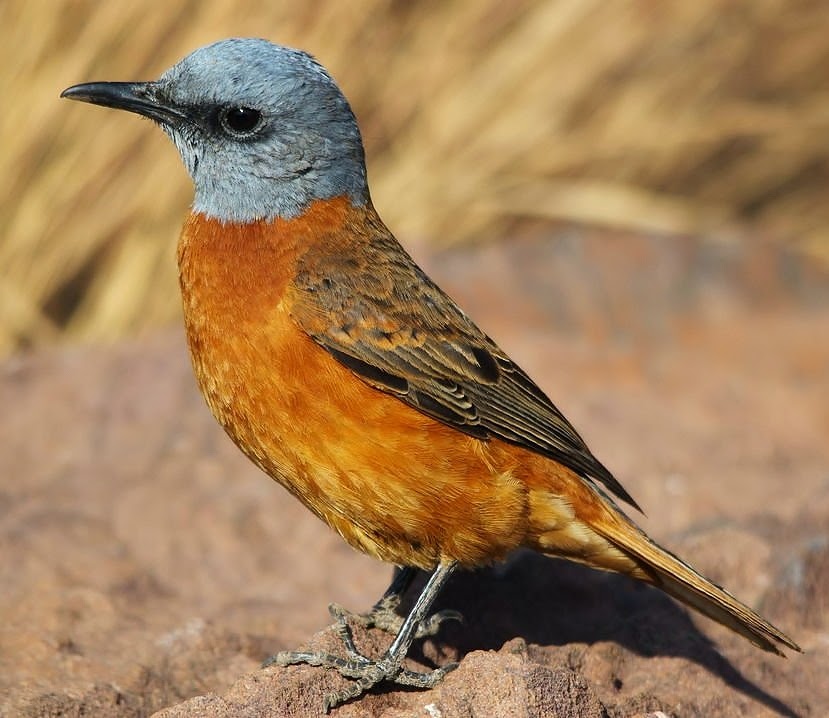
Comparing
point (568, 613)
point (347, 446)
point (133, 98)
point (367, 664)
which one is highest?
point (133, 98)

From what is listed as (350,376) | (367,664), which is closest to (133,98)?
(350,376)

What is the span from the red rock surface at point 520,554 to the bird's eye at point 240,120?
187 centimetres

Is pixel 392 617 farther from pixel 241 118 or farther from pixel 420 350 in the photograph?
pixel 241 118

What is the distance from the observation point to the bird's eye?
4.59 m

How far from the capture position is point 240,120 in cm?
461

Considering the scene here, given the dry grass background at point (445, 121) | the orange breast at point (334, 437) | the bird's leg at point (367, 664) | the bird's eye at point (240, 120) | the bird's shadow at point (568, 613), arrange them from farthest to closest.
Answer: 1. the dry grass background at point (445, 121)
2. the bird's eye at point (240, 120)
3. the bird's shadow at point (568, 613)
4. the orange breast at point (334, 437)
5. the bird's leg at point (367, 664)

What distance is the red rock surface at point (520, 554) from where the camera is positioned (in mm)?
4199

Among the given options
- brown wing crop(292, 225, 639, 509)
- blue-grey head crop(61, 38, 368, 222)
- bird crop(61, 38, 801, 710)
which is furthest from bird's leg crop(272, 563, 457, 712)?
blue-grey head crop(61, 38, 368, 222)

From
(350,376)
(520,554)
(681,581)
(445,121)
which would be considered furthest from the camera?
(445,121)

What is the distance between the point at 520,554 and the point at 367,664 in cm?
133

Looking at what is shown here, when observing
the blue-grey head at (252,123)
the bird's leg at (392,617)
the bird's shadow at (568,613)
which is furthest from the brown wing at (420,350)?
the bird's leg at (392,617)

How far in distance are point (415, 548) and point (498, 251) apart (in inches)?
152

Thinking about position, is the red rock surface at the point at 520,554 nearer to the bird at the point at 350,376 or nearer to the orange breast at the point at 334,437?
the bird at the point at 350,376

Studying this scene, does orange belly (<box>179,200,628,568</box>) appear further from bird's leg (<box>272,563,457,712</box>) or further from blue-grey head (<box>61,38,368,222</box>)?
bird's leg (<box>272,563,457,712</box>)
